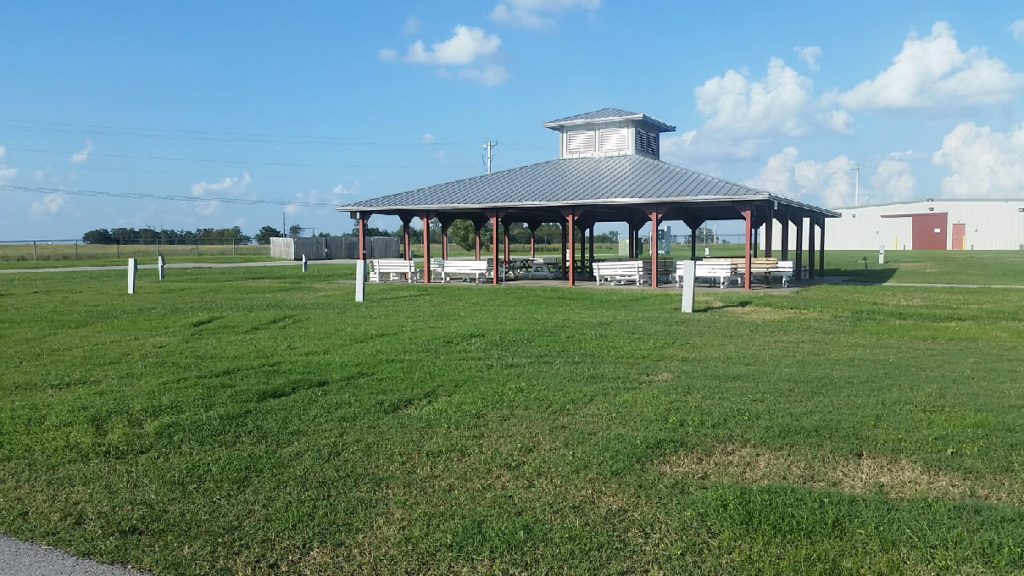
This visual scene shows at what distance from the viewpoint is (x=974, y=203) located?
60.1 meters

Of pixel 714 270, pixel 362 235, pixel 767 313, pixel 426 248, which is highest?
pixel 362 235

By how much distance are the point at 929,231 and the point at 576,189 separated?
48638 mm

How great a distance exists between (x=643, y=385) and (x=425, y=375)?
2256 mm

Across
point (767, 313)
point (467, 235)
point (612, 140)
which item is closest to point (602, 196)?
point (612, 140)

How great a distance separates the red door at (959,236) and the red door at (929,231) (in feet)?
2.43

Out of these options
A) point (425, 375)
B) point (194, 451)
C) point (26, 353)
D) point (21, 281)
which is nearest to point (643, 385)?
point (425, 375)

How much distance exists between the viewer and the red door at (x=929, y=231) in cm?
6128

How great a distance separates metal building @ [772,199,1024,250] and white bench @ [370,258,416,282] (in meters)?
42.8

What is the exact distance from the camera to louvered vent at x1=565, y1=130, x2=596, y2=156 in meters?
28.1

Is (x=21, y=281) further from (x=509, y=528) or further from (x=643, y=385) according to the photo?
(x=509, y=528)

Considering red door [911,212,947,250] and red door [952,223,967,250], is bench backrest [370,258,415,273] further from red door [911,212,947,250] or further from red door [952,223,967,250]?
red door [952,223,967,250]

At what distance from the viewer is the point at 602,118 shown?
27281 mm

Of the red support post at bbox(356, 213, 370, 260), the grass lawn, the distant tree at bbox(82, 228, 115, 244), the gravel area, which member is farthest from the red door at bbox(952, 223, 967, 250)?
the distant tree at bbox(82, 228, 115, 244)

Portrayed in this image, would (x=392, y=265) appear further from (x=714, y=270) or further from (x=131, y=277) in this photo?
(x=714, y=270)
